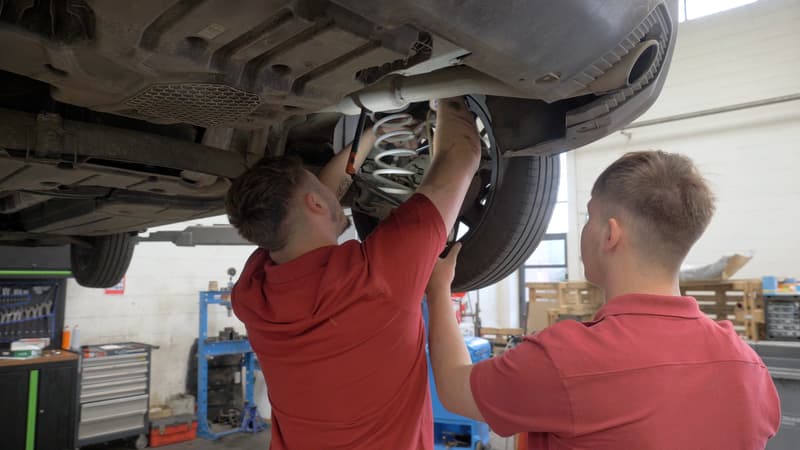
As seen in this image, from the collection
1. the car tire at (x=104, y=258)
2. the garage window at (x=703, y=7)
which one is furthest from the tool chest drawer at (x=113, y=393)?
the garage window at (x=703, y=7)

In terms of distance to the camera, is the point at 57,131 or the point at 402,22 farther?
the point at 57,131

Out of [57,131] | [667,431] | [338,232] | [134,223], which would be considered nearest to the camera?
[667,431]

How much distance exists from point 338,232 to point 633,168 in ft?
2.32

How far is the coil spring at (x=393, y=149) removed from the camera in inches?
63.4

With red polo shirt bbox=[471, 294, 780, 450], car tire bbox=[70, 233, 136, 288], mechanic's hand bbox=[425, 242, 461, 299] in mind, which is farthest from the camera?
car tire bbox=[70, 233, 136, 288]

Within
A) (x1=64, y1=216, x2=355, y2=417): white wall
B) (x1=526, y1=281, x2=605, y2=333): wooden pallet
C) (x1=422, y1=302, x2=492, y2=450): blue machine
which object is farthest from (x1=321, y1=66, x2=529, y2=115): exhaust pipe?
(x1=526, y1=281, x2=605, y2=333): wooden pallet

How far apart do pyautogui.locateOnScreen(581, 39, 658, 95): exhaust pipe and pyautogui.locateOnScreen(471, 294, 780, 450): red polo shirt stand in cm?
37

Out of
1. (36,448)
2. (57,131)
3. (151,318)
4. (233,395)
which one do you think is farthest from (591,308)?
(57,131)

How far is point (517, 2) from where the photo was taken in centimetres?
69

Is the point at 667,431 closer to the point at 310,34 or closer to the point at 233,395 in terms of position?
the point at 310,34

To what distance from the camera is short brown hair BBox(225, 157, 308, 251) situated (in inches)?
47.9

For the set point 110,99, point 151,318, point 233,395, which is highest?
point 110,99

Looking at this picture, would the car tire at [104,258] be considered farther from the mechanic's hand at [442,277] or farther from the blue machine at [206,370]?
the blue machine at [206,370]

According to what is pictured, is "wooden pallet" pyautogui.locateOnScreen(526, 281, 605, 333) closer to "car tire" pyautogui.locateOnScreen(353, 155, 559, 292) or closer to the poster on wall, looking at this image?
the poster on wall
